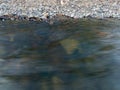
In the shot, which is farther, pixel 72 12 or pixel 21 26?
pixel 72 12

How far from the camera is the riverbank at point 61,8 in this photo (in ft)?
42.1

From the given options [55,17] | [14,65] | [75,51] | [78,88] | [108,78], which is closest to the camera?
[78,88]

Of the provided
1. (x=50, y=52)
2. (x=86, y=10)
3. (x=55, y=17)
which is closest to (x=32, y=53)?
(x=50, y=52)

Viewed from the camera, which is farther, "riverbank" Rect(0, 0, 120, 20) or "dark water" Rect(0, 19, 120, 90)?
"riverbank" Rect(0, 0, 120, 20)

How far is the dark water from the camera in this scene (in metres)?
7.84

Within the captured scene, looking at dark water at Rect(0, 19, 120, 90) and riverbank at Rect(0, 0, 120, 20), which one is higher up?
riverbank at Rect(0, 0, 120, 20)

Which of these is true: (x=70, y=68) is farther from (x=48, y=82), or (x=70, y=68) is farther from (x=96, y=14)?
(x=96, y=14)

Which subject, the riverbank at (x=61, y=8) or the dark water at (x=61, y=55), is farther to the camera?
the riverbank at (x=61, y=8)

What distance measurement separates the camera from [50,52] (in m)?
9.57

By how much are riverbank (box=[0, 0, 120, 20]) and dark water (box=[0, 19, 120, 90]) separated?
71cm

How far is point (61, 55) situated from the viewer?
9.35m

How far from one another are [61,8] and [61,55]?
4273 mm

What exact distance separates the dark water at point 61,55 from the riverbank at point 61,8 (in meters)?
0.71

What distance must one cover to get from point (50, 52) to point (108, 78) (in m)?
1.99
